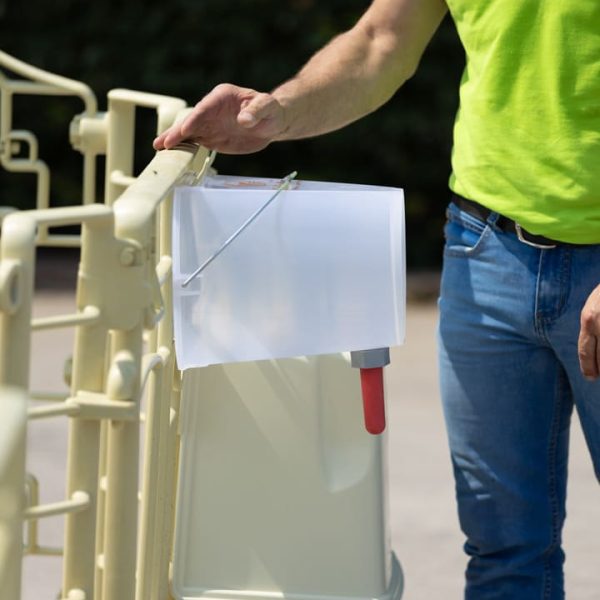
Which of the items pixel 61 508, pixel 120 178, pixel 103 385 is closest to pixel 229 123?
pixel 120 178

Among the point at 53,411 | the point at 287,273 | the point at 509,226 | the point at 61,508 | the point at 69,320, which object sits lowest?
the point at 61,508

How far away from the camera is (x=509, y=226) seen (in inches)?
92.6

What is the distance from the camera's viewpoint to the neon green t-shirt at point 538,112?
2.24 metres

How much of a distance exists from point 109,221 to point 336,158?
19.7ft

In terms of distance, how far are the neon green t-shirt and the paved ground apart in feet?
5.24

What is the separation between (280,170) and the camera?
7.80 m

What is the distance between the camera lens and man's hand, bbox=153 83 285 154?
2.23 m

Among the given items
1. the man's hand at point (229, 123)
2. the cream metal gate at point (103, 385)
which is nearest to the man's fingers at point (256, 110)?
the man's hand at point (229, 123)

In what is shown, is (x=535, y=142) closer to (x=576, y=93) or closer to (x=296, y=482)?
(x=576, y=93)

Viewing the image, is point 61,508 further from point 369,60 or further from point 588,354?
point 369,60

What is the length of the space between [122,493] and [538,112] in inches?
36.1

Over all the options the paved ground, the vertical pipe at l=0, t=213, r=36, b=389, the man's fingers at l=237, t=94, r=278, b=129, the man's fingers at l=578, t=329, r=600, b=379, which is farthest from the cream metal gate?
the paved ground

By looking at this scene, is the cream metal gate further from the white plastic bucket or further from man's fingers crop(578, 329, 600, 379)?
man's fingers crop(578, 329, 600, 379)

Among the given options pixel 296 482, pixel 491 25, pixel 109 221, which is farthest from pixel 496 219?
pixel 109 221
